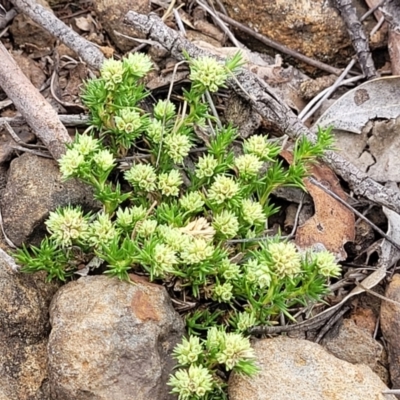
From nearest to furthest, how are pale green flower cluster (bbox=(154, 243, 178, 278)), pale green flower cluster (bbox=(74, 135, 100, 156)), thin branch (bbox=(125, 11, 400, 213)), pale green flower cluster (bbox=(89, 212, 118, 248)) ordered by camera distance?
pale green flower cluster (bbox=(154, 243, 178, 278))
pale green flower cluster (bbox=(89, 212, 118, 248))
pale green flower cluster (bbox=(74, 135, 100, 156))
thin branch (bbox=(125, 11, 400, 213))

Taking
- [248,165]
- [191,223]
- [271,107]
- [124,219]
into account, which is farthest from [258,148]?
[124,219]

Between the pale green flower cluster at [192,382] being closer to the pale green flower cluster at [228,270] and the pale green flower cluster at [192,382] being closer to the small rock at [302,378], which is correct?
the small rock at [302,378]

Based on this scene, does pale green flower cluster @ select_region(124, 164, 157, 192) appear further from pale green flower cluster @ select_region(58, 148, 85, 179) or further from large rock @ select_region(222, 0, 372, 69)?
large rock @ select_region(222, 0, 372, 69)

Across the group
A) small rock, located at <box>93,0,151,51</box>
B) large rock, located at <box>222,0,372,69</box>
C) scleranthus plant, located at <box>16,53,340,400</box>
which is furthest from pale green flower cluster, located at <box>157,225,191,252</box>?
large rock, located at <box>222,0,372,69</box>

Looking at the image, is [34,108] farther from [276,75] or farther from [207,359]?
[207,359]

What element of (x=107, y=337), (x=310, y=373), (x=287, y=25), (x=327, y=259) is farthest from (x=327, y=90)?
(x=107, y=337)

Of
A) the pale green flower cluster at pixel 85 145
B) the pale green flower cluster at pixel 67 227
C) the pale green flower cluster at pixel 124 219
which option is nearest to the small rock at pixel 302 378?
the pale green flower cluster at pixel 124 219
